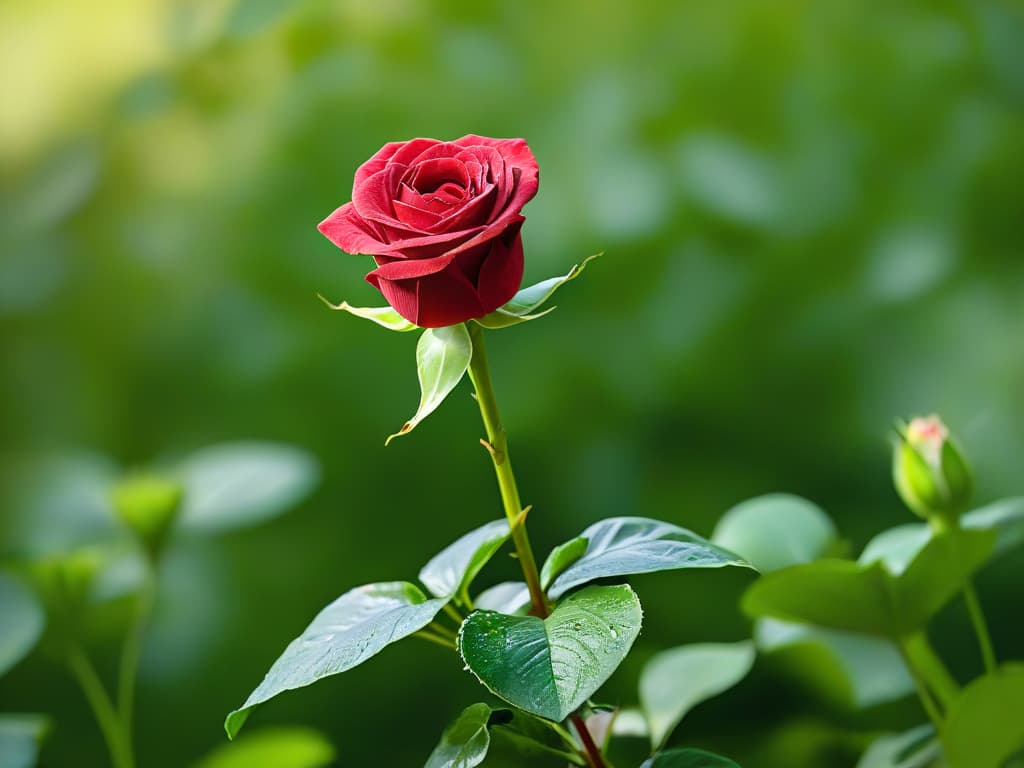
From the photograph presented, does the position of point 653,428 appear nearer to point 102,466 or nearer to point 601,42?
point 601,42

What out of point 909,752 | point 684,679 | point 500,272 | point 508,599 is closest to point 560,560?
point 508,599

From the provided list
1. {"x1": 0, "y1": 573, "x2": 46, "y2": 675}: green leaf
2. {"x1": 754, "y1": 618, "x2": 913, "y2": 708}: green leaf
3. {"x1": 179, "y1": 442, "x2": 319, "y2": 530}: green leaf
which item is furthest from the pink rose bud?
{"x1": 0, "y1": 573, "x2": 46, "y2": 675}: green leaf

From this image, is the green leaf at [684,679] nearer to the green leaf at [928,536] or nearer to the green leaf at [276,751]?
the green leaf at [928,536]

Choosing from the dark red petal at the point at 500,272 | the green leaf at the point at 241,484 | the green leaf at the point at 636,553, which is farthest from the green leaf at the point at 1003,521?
the green leaf at the point at 241,484

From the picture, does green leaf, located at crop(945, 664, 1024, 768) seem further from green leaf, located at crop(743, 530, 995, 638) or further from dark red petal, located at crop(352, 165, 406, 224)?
dark red petal, located at crop(352, 165, 406, 224)

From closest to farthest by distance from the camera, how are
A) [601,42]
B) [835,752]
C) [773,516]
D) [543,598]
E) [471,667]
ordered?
[471,667], [543,598], [773,516], [835,752], [601,42]

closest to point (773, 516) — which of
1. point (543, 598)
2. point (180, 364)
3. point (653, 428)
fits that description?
point (653, 428)
